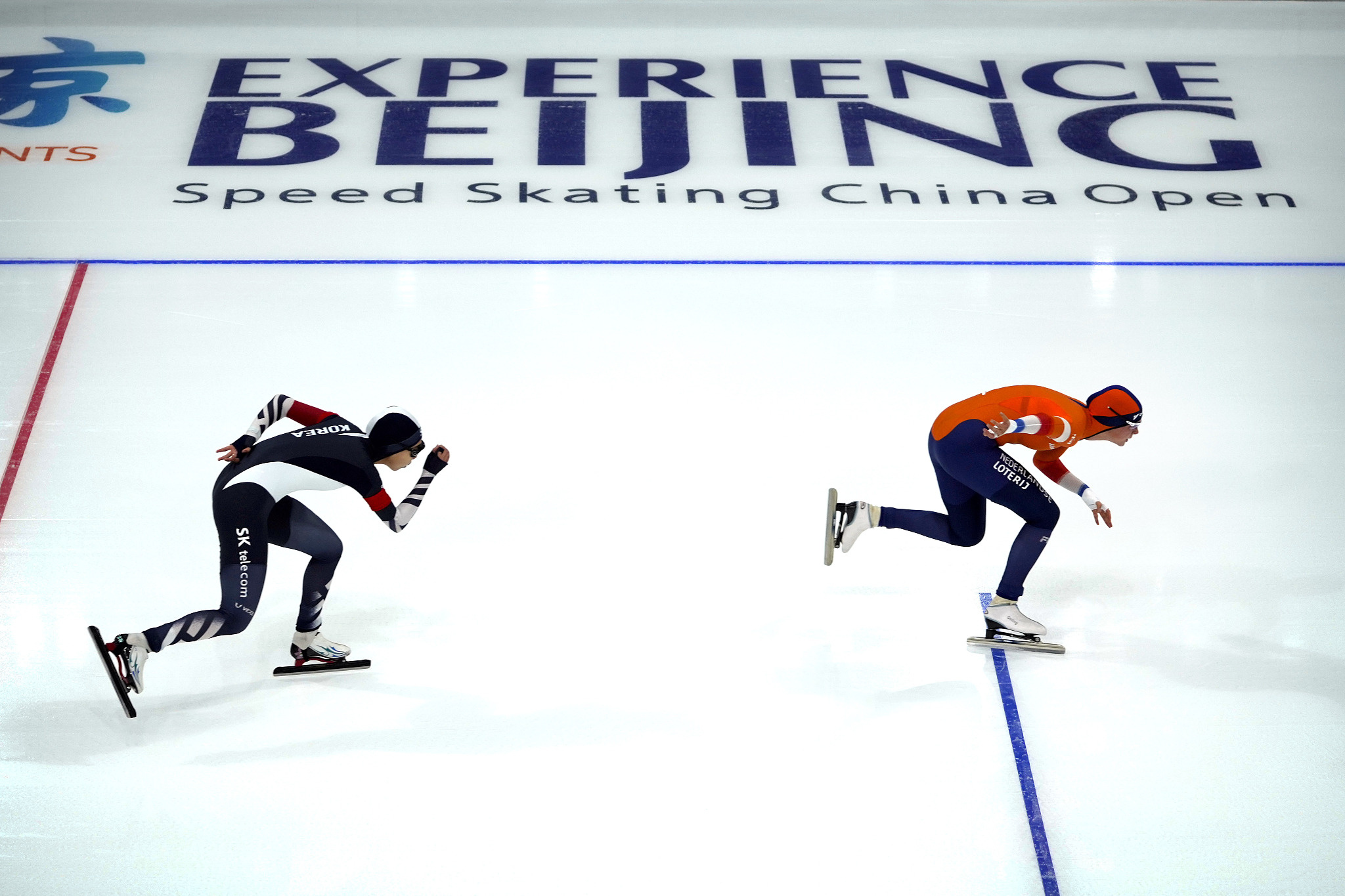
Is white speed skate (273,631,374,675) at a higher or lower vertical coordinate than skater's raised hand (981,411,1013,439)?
lower

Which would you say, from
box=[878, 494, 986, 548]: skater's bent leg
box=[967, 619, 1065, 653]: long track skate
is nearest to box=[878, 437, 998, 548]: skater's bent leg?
box=[878, 494, 986, 548]: skater's bent leg

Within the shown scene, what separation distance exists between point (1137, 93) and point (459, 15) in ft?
16.3

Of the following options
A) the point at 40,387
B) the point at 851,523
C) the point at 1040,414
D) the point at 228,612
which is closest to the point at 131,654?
the point at 228,612

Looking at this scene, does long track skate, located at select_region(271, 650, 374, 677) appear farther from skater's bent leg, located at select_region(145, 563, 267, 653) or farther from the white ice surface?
skater's bent leg, located at select_region(145, 563, 267, 653)

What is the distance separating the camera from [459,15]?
9609 millimetres

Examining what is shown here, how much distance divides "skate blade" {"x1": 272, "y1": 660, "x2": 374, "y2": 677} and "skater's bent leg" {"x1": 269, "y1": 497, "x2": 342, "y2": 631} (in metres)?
0.15

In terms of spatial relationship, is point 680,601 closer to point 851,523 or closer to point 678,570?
point 678,570

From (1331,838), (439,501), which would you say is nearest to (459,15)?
(439,501)

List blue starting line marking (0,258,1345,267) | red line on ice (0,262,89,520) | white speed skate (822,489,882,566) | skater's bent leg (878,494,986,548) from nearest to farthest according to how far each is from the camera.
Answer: skater's bent leg (878,494,986,548), white speed skate (822,489,882,566), red line on ice (0,262,89,520), blue starting line marking (0,258,1345,267)

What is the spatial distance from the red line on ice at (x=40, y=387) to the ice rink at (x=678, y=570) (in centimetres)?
5

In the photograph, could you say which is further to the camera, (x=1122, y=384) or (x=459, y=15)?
(x=459, y=15)

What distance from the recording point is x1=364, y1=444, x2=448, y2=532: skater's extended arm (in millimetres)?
4332

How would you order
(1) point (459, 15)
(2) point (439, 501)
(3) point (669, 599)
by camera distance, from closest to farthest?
(3) point (669, 599) → (2) point (439, 501) → (1) point (459, 15)

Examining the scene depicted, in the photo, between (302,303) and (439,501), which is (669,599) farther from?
(302,303)
